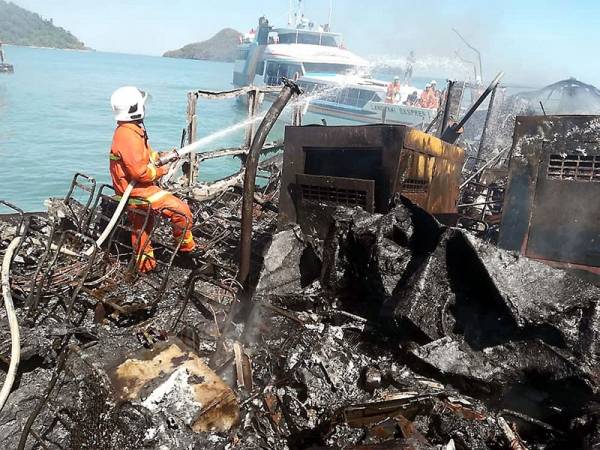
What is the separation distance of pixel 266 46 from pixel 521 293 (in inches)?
1732

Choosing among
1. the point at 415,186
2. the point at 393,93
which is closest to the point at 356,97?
the point at 393,93

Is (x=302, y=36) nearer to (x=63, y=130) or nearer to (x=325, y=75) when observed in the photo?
(x=325, y=75)

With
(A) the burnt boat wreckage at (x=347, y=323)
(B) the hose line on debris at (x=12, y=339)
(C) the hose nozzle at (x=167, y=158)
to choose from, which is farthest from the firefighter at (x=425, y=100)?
(B) the hose line on debris at (x=12, y=339)

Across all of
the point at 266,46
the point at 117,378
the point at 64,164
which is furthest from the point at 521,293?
the point at 266,46

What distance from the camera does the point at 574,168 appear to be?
181 inches

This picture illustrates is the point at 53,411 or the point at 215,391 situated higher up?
the point at 215,391

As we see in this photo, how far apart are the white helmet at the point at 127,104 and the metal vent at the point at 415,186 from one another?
10.8 feet

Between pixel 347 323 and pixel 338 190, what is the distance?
1.41 meters

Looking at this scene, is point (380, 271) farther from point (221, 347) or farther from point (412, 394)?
point (221, 347)

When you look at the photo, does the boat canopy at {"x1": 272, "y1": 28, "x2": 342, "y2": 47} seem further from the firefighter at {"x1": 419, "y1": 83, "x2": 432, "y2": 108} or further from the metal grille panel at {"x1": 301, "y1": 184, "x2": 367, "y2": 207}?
the metal grille panel at {"x1": 301, "y1": 184, "x2": 367, "y2": 207}

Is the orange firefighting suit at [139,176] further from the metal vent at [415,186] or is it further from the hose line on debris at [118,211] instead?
the metal vent at [415,186]

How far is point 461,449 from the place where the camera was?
276 cm

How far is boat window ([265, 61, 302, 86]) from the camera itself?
132ft

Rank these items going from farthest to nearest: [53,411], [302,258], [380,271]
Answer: [302,258]
[380,271]
[53,411]
